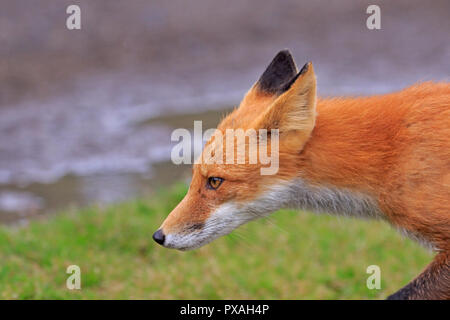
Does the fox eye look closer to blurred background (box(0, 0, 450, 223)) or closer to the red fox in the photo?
the red fox

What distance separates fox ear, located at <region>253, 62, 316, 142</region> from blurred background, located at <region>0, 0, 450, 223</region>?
5678 millimetres

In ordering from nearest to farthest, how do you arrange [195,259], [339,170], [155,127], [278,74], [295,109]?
[295,109] < [339,170] < [278,74] < [195,259] < [155,127]

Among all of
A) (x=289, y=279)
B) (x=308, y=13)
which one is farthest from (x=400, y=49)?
(x=289, y=279)

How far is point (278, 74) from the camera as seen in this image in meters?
5.64

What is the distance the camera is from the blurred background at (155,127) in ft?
25.6

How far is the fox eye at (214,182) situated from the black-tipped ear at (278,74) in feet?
3.16

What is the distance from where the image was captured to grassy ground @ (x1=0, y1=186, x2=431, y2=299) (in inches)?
289

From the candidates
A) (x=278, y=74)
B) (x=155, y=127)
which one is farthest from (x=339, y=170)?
(x=155, y=127)

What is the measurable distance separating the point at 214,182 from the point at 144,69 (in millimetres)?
10726

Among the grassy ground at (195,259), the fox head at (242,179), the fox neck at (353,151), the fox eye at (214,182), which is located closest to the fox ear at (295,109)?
the fox head at (242,179)

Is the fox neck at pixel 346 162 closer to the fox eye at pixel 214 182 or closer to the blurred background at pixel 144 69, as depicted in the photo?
the fox eye at pixel 214 182

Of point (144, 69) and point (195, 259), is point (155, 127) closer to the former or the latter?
point (144, 69)
